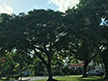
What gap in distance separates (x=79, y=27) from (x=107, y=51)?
7012 mm

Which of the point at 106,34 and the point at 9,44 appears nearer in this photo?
the point at 9,44

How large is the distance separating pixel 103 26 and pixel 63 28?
6869 millimetres

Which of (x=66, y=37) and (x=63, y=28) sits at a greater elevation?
(x=63, y=28)

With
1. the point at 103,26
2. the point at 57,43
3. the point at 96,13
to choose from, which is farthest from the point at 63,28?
the point at 103,26

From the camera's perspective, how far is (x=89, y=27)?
17891 millimetres

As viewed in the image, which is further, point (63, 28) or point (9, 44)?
point (63, 28)

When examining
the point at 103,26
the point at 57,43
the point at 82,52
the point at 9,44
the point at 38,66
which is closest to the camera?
the point at 9,44

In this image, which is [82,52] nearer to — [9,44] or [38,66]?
[9,44]

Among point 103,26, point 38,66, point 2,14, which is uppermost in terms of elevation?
point 2,14

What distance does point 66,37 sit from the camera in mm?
18375

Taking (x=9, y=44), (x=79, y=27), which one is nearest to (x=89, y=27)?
(x=79, y=27)

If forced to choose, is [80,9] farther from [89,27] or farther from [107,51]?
[107,51]

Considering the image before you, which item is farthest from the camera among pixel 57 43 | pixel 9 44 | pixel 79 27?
pixel 57 43

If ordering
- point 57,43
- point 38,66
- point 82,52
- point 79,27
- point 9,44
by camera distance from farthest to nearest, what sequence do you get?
point 38,66 → point 82,52 → point 57,43 → point 79,27 → point 9,44
